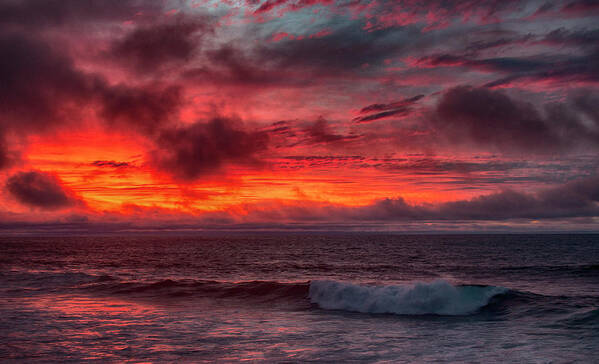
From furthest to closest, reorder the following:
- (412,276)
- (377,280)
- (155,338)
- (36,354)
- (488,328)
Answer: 1. (412,276)
2. (377,280)
3. (488,328)
4. (155,338)
5. (36,354)

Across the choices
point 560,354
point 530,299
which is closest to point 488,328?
point 560,354

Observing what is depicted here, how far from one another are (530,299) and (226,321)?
14535 millimetres

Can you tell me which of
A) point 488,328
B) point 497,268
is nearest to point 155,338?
point 488,328

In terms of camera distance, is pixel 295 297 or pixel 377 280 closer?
pixel 295 297

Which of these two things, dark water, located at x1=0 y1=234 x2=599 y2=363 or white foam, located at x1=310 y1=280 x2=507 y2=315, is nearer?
dark water, located at x1=0 y1=234 x2=599 y2=363

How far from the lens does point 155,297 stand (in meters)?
22.7

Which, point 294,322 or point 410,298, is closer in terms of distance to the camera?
point 294,322

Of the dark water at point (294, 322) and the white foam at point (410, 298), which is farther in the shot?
the white foam at point (410, 298)

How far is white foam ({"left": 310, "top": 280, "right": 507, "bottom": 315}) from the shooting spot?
19.2 metres

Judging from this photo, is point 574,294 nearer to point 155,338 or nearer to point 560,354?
point 560,354

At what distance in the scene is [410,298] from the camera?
19.9 metres

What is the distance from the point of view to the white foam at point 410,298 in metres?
19.2

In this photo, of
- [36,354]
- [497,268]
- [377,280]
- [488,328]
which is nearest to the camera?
[36,354]

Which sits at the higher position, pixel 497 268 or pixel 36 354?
pixel 36 354
